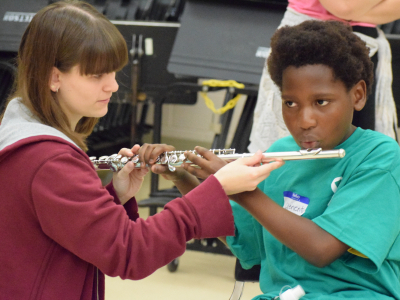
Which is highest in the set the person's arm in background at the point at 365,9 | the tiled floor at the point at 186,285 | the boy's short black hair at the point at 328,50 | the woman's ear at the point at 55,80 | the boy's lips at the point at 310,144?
the person's arm in background at the point at 365,9

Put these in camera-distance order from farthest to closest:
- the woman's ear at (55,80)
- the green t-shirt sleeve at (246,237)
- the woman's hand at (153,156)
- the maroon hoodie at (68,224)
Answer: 1. the green t-shirt sleeve at (246,237)
2. the woman's hand at (153,156)
3. the woman's ear at (55,80)
4. the maroon hoodie at (68,224)

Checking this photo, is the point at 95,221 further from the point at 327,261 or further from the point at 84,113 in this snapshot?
the point at 327,261

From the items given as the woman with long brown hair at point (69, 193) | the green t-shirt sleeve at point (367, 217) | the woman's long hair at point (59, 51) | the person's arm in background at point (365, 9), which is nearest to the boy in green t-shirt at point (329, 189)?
the green t-shirt sleeve at point (367, 217)

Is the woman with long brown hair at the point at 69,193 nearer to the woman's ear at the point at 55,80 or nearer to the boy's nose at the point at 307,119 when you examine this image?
the woman's ear at the point at 55,80

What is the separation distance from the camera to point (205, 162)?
0.93 metres

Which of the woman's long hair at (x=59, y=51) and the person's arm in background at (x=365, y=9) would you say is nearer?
the woman's long hair at (x=59, y=51)

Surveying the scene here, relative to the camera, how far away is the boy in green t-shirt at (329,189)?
87 cm

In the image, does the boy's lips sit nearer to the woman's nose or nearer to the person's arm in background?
the woman's nose

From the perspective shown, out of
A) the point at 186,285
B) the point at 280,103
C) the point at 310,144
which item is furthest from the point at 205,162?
the point at 186,285

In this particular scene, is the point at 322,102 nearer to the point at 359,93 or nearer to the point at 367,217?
the point at 359,93

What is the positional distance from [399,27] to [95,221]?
2191mm

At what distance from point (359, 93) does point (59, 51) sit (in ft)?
1.87

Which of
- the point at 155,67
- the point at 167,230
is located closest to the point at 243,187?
the point at 167,230

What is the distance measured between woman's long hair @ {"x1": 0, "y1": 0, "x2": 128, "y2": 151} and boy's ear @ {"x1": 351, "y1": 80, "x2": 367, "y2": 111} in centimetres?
45
